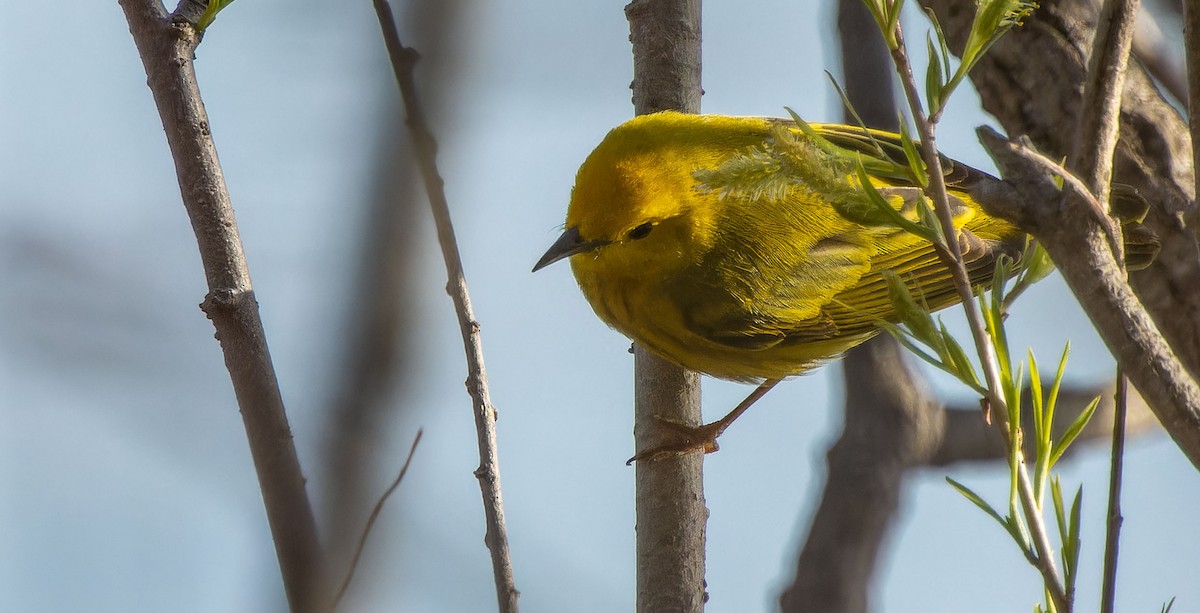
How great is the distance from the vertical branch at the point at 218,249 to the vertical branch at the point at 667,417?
4.47 feet

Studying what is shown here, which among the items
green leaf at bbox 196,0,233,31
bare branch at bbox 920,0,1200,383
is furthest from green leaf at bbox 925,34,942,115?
bare branch at bbox 920,0,1200,383

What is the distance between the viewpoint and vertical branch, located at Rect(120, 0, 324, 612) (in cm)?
145

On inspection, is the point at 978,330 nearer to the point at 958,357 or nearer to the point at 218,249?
the point at 958,357

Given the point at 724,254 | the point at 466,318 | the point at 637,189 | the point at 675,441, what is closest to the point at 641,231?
the point at 637,189

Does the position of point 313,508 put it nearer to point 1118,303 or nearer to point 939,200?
point 939,200

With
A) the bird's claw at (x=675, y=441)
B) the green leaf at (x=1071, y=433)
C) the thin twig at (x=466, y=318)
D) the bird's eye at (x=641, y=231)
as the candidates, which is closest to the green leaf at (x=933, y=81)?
the green leaf at (x=1071, y=433)

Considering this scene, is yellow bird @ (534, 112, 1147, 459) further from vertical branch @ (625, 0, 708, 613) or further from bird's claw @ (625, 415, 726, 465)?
bird's claw @ (625, 415, 726, 465)

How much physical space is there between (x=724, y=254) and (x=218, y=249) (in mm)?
2163

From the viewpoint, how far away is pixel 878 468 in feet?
16.4

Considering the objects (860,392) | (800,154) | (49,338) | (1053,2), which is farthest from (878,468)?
(800,154)

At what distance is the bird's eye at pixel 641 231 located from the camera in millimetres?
3432

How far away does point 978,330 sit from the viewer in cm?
123

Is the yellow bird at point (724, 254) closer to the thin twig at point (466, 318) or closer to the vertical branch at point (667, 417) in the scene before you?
the vertical branch at point (667, 417)

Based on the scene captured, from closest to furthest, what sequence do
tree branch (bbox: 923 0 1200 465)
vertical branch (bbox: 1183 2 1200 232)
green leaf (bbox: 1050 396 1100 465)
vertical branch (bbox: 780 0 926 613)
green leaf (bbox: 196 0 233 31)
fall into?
vertical branch (bbox: 1183 2 1200 232), green leaf (bbox: 1050 396 1100 465), green leaf (bbox: 196 0 233 31), tree branch (bbox: 923 0 1200 465), vertical branch (bbox: 780 0 926 613)
